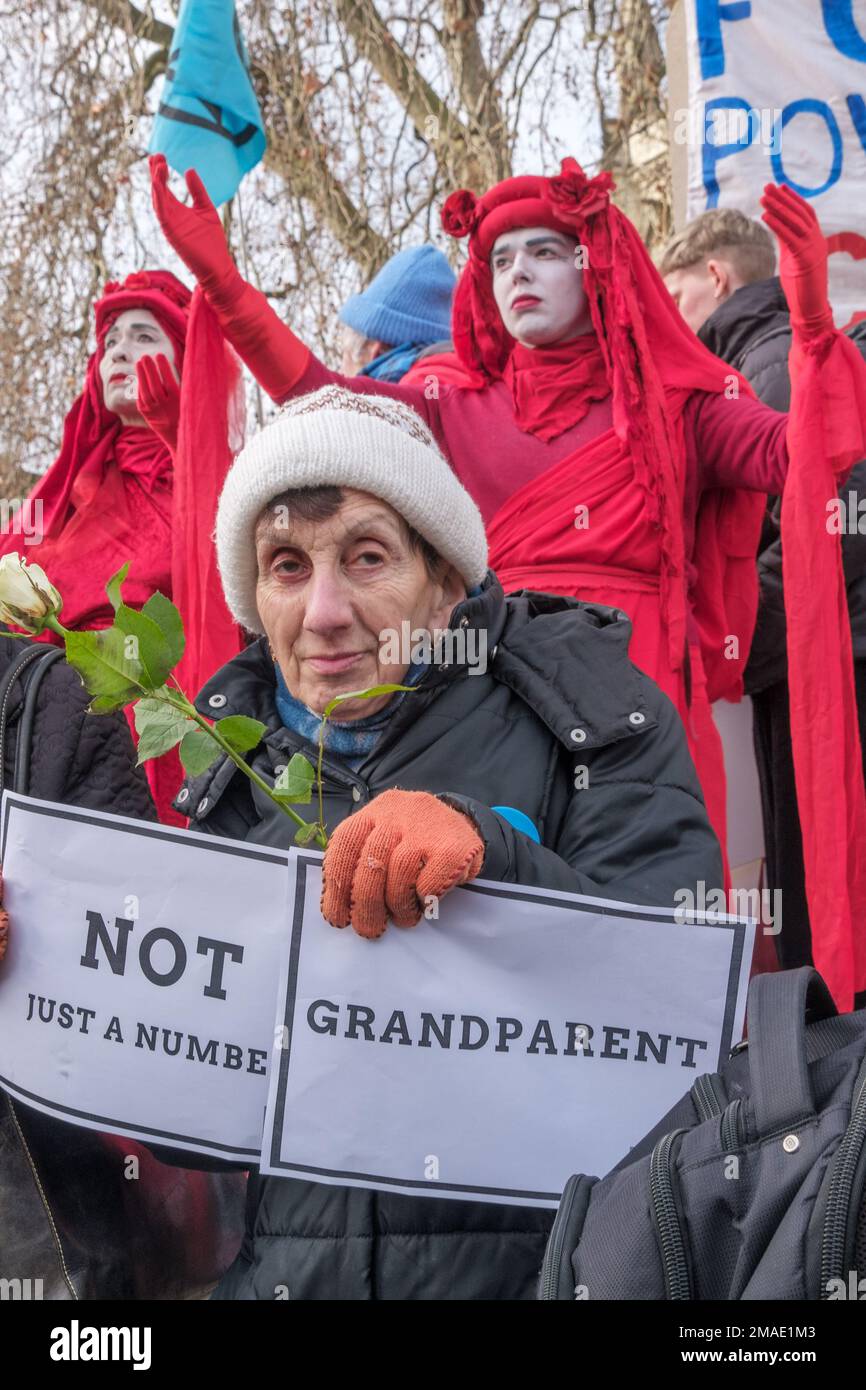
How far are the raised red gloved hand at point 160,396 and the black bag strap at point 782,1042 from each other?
2677mm

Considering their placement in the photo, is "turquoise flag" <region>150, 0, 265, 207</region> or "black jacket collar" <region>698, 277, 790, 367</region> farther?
"black jacket collar" <region>698, 277, 790, 367</region>

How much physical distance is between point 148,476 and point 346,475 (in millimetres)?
2213

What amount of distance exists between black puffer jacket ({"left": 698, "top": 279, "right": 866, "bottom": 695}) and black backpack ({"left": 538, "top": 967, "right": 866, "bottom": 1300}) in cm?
248

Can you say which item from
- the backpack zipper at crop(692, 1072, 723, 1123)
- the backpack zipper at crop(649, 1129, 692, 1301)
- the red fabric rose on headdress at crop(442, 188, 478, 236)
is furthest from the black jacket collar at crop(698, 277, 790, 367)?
the backpack zipper at crop(649, 1129, 692, 1301)

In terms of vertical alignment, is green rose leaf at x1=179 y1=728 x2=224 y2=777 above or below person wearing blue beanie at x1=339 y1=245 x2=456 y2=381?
below

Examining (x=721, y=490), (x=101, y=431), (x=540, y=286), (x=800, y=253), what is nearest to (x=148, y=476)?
(x=101, y=431)

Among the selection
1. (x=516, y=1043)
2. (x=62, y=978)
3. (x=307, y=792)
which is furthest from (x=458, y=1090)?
(x=62, y=978)

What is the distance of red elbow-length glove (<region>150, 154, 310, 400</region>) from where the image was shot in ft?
9.92

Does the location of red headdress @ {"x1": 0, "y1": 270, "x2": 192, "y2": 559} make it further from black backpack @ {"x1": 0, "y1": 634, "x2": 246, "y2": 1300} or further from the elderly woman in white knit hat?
black backpack @ {"x1": 0, "y1": 634, "x2": 246, "y2": 1300}

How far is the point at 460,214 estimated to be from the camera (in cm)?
322

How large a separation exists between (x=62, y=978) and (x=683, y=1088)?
63 centimetres

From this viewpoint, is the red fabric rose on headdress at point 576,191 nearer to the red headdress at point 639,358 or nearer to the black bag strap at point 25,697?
the red headdress at point 639,358
